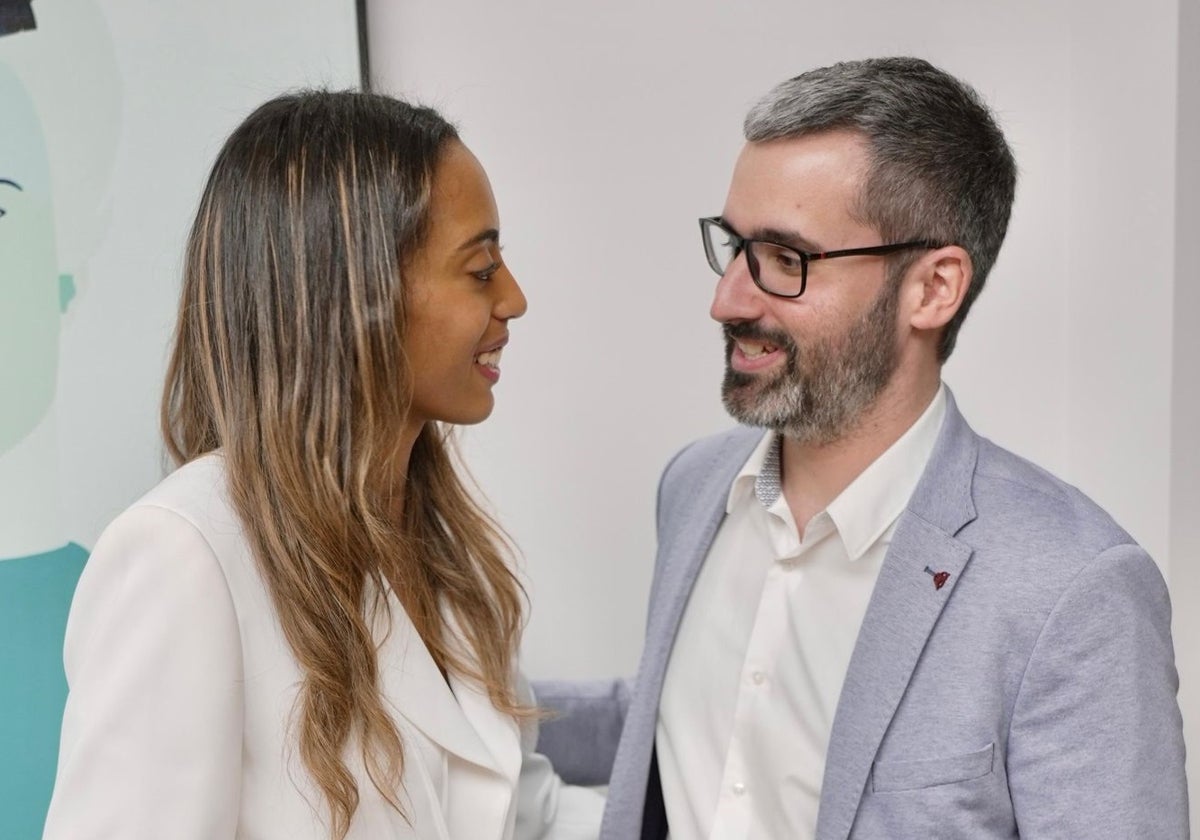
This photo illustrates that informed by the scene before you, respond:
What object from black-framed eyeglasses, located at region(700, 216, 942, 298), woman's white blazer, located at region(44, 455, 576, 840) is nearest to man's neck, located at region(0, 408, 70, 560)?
woman's white blazer, located at region(44, 455, 576, 840)

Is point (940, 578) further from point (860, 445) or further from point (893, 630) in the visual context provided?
point (860, 445)

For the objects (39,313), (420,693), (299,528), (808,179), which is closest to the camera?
(299,528)

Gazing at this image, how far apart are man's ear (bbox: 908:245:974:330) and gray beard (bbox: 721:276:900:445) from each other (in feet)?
0.12

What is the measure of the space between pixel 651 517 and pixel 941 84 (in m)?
1.02

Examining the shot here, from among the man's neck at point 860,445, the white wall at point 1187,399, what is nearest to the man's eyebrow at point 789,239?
the man's neck at point 860,445

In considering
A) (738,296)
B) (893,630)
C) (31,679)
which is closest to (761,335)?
Result: (738,296)

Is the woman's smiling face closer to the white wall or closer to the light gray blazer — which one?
the light gray blazer

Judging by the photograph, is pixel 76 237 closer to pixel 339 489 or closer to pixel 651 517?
pixel 339 489

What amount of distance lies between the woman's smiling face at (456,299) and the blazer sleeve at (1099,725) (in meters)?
0.75

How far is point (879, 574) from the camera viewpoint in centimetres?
158

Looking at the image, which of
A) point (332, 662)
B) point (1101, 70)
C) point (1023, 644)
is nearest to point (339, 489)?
point (332, 662)

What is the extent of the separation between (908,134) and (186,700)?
112 centimetres

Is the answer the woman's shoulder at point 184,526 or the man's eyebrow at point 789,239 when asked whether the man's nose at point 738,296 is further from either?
the woman's shoulder at point 184,526

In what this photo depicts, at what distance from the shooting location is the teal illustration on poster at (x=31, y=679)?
6.04ft
